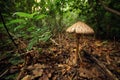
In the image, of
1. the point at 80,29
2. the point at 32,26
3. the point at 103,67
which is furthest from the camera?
the point at 32,26

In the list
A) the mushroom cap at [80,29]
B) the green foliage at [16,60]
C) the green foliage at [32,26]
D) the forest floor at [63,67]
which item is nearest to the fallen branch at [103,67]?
the forest floor at [63,67]

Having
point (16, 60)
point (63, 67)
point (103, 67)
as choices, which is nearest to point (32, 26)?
point (16, 60)

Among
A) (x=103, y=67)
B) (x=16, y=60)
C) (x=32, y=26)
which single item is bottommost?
(x=103, y=67)

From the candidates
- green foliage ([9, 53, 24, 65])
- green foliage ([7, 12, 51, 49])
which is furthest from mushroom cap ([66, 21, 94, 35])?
green foliage ([9, 53, 24, 65])

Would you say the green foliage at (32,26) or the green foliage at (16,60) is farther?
the green foliage at (16,60)

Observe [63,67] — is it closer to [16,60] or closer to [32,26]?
[16,60]

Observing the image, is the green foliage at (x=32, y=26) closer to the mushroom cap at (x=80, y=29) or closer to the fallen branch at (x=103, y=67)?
the mushroom cap at (x=80, y=29)

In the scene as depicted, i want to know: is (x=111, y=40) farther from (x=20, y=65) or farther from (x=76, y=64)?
(x=20, y=65)

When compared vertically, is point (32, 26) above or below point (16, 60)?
above

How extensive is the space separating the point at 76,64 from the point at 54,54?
66 centimetres

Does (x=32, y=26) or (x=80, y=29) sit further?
(x=32, y=26)

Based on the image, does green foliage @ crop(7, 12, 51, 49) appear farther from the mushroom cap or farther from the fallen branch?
the fallen branch

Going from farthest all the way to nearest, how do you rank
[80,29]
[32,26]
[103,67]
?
1. [32,26]
2. [103,67]
3. [80,29]

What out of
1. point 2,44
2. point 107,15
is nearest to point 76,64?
point 2,44
